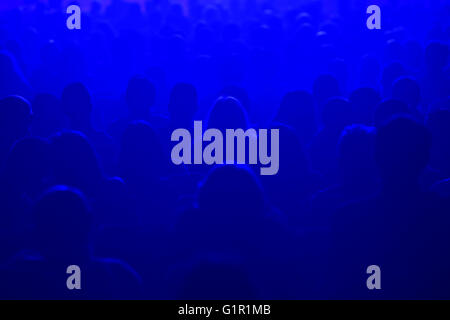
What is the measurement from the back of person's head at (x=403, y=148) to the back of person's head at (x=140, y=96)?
188 centimetres

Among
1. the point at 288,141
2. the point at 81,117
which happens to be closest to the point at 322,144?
the point at 288,141

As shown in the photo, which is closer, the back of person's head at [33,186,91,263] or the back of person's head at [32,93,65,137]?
the back of person's head at [33,186,91,263]

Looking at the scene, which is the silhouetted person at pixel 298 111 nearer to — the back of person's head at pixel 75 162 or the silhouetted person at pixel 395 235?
the silhouetted person at pixel 395 235

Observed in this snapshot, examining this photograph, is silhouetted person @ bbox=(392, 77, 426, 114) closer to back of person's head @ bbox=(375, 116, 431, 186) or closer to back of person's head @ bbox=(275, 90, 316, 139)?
back of person's head @ bbox=(275, 90, 316, 139)

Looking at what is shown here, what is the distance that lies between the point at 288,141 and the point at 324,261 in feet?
2.32

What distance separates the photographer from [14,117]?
2725 millimetres

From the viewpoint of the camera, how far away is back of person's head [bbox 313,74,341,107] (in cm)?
357

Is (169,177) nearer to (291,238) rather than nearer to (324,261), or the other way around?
(291,238)

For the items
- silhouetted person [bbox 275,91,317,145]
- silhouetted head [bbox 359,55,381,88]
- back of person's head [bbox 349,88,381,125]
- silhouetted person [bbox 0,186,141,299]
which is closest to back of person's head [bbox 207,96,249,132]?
silhouetted person [bbox 275,91,317,145]

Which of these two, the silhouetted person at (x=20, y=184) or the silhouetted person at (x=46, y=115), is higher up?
the silhouetted person at (x=46, y=115)

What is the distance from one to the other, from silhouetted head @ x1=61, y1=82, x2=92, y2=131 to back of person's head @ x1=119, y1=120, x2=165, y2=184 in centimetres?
55

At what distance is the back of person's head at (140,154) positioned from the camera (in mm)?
2600

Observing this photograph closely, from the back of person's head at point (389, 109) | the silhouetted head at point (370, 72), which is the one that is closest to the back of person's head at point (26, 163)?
the back of person's head at point (389, 109)

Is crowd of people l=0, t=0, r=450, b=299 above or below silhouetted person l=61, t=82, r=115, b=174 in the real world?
below
